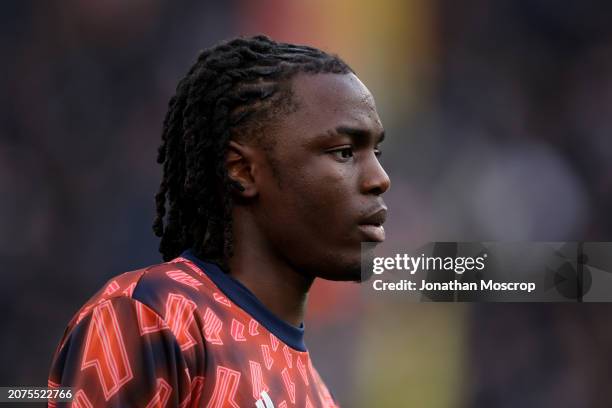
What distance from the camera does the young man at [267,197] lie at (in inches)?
93.1

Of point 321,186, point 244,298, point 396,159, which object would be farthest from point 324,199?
point 396,159

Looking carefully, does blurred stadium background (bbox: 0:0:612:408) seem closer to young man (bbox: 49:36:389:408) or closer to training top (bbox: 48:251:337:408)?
young man (bbox: 49:36:389:408)

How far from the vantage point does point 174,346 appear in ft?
6.83

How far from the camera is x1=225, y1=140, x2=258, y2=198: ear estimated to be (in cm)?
244

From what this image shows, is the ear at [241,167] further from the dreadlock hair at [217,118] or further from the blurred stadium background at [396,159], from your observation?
the blurred stadium background at [396,159]

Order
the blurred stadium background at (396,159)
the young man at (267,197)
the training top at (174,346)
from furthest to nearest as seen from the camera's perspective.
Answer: the blurred stadium background at (396,159) → the young man at (267,197) → the training top at (174,346)

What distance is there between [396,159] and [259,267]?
14.3ft

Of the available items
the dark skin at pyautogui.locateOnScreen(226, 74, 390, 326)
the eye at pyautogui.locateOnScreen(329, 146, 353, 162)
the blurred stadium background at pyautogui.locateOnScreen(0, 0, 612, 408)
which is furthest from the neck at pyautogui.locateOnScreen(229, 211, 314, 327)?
the blurred stadium background at pyautogui.locateOnScreen(0, 0, 612, 408)

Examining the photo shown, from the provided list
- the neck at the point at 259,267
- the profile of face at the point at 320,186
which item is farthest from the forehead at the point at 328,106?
the neck at the point at 259,267

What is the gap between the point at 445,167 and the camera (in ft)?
22.4

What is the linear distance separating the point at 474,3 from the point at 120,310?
5349mm

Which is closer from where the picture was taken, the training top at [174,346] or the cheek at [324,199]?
the training top at [174,346]

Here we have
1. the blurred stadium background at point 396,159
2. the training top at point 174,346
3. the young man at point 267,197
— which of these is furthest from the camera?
the blurred stadium background at point 396,159

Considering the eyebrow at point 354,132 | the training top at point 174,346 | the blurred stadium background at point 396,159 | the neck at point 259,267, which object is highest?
the blurred stadium background at point 396,159
